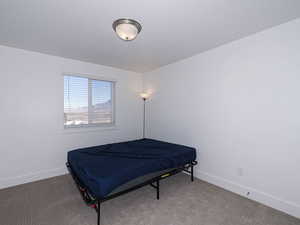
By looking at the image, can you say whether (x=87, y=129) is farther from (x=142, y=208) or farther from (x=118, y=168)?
(x=142, y=208)

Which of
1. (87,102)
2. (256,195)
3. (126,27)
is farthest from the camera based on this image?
(87,102)

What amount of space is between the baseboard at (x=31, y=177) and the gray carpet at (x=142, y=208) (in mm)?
126

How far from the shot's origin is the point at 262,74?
6.81ft

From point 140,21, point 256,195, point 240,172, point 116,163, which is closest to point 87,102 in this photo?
point 116,163

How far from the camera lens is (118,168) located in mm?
1857

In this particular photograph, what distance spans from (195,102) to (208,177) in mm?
1487

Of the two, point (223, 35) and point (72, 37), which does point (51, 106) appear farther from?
point (223, 35)

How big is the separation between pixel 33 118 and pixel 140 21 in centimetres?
264

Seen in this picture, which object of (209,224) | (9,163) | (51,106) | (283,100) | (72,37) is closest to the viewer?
(209,224)

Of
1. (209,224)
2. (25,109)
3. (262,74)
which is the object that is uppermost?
(262,74)

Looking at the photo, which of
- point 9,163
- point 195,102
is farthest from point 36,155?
point 195,102

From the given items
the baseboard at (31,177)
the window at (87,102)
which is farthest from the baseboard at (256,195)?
the baseboard at (31,177)

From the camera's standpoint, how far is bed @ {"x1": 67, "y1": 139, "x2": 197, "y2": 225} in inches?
65.6

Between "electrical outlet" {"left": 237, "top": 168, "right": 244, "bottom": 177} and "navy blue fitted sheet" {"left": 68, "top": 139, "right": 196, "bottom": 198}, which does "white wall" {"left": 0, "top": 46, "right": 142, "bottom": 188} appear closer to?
"navy blue fitted sheet" {"left": 68, "top": 139, "right": 196, "bottom": 198}
